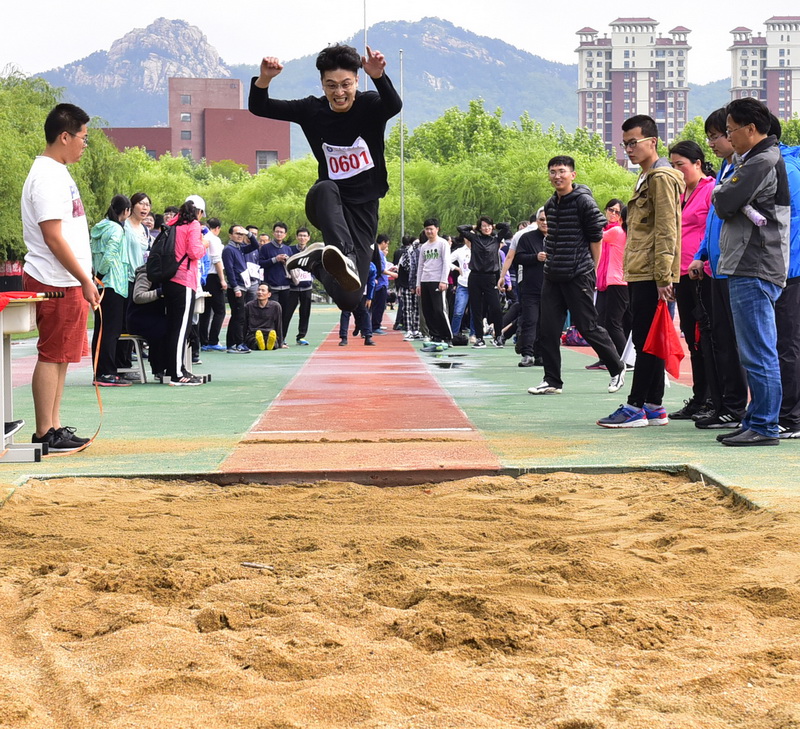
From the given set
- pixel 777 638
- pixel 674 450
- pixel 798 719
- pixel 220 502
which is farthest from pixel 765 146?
pixel 798 719

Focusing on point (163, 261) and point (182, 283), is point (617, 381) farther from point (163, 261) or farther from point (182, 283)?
point (163, 261)

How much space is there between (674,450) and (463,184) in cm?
5582

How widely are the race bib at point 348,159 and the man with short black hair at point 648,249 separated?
2185 mm

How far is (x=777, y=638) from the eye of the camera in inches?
141

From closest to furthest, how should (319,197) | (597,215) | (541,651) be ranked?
1. (541,651)
2. (319,197)
3. (597,215)

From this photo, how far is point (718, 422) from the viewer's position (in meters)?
8.85

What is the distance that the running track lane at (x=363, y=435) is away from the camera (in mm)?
6770

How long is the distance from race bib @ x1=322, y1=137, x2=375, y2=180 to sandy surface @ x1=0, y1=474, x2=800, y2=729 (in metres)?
2.43

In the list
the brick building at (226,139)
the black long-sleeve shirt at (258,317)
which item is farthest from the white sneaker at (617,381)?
the brick building at (226,139)

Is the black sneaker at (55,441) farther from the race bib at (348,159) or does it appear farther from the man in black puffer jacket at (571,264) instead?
the man in black puffer jacket at (571,264)

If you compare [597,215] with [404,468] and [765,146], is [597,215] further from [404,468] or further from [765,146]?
[404,468]

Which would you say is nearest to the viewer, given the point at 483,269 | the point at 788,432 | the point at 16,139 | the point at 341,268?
the point at 341,268

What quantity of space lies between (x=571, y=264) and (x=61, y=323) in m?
4.79

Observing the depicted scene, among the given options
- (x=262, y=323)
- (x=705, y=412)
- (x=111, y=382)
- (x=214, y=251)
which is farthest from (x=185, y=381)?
(x=262, y=323)
